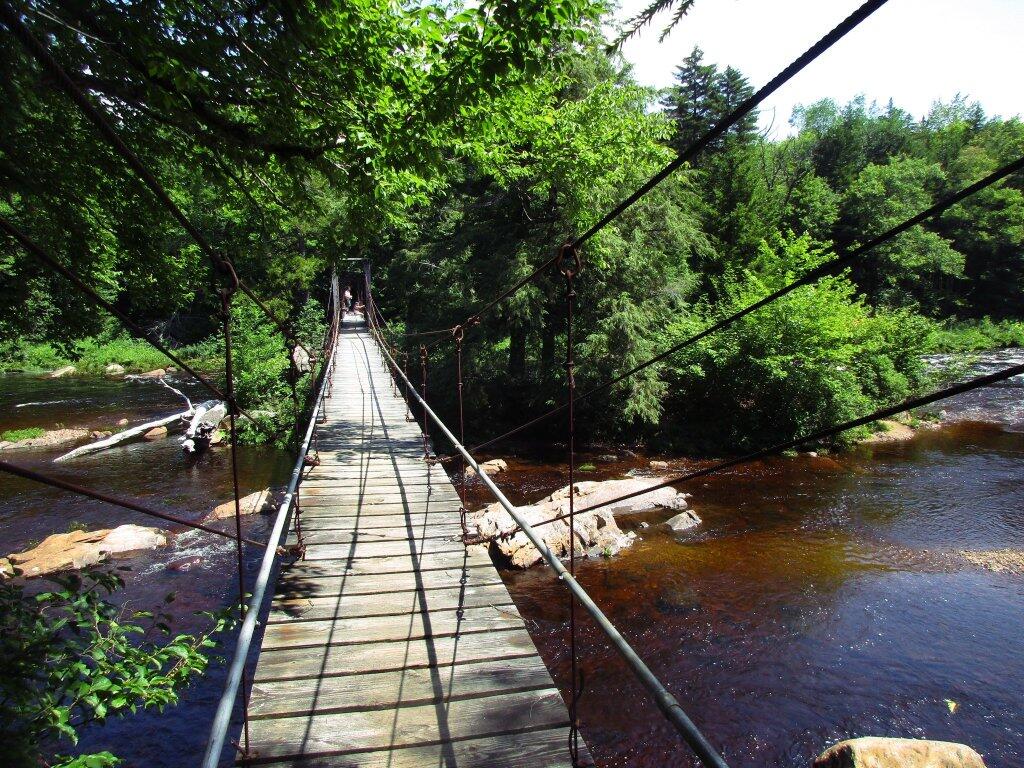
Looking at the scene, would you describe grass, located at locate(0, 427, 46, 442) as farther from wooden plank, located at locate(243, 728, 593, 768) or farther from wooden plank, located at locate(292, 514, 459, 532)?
wooden plank, located at locate(243, 728, 593, 768)

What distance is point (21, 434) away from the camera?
11281mm

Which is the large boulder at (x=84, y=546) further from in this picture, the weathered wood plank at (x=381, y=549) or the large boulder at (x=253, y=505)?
the weathered wood plank at (x=381, y=549)

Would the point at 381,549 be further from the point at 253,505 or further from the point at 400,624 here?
the point at 253,505

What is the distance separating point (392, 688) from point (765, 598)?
4672mm

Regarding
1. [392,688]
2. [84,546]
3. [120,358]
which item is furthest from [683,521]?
[120,358]

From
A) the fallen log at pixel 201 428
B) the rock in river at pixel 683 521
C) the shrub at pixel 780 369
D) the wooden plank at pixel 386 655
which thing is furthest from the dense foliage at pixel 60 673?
the shrub at pixel 780 369

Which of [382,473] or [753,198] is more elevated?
[753,198]

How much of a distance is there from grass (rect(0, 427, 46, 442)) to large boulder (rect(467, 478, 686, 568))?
952cm

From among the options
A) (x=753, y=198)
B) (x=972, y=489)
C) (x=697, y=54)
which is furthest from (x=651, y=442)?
(x=697, y=54)

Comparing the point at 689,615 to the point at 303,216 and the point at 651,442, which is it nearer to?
the point at 303,216

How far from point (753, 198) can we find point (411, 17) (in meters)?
20.7

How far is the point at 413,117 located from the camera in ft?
13.0

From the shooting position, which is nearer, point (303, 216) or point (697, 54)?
point (303, 216)

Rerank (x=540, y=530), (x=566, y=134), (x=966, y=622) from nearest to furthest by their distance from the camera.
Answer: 1. (x=966, y=622)
2. (x=540, y=530)
3. (x=566, y=134)
